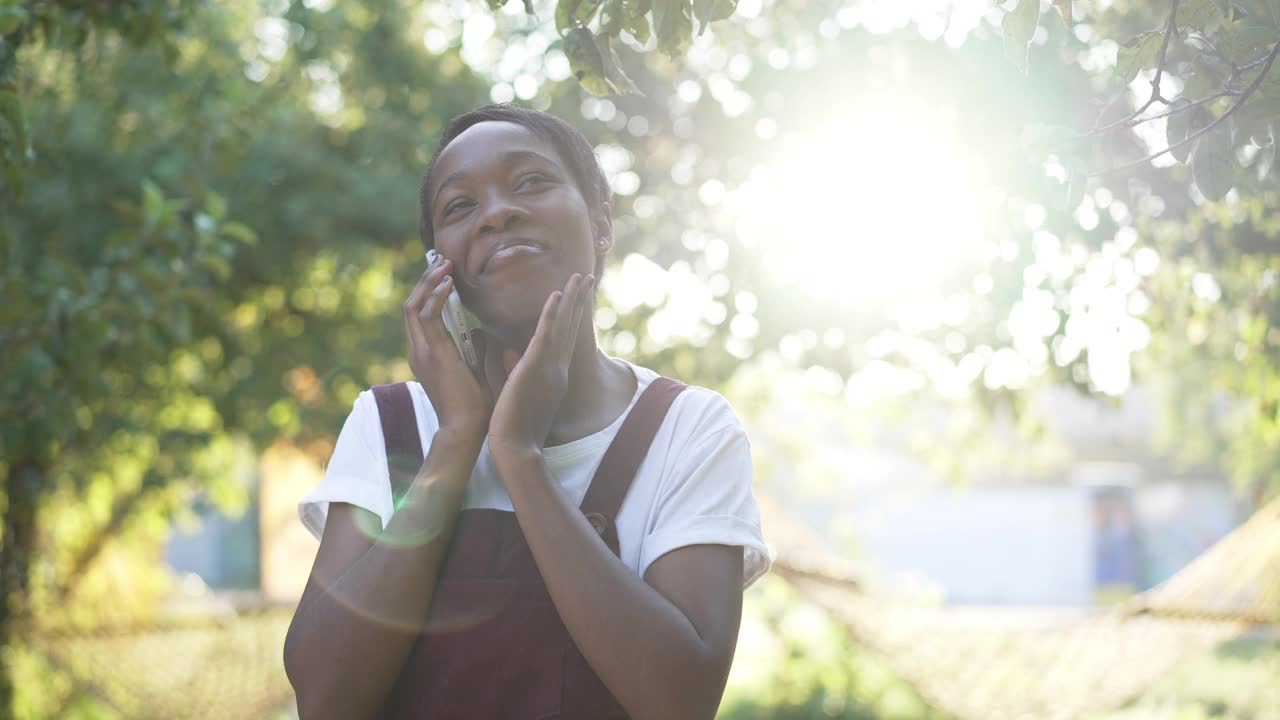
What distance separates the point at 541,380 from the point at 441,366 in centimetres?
13

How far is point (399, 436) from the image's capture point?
1.39 metres

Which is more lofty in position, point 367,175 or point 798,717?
point 367,175

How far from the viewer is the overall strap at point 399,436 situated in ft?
4.45

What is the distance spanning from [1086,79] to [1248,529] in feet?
8.70

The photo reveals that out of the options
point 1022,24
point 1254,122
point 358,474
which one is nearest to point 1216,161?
point 1254,122

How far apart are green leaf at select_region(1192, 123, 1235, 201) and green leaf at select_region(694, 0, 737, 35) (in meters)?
0.66

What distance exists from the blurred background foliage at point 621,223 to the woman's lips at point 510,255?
36 cm

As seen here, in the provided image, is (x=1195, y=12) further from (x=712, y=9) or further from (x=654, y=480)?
(x=654, y=480)

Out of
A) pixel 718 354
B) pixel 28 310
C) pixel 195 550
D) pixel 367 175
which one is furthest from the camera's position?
pixel 195 550

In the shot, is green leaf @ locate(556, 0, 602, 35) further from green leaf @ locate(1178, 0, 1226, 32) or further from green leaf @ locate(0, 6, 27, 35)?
green leaf @ locate(0, 6, 27, 35)

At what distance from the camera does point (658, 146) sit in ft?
16.3

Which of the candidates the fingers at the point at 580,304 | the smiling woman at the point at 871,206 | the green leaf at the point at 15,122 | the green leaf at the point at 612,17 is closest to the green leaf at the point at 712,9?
the green leaf at the point at 612,17

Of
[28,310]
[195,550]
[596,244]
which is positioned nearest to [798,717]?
[28,310]

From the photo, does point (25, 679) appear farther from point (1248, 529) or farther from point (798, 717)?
point (1248, 529)
